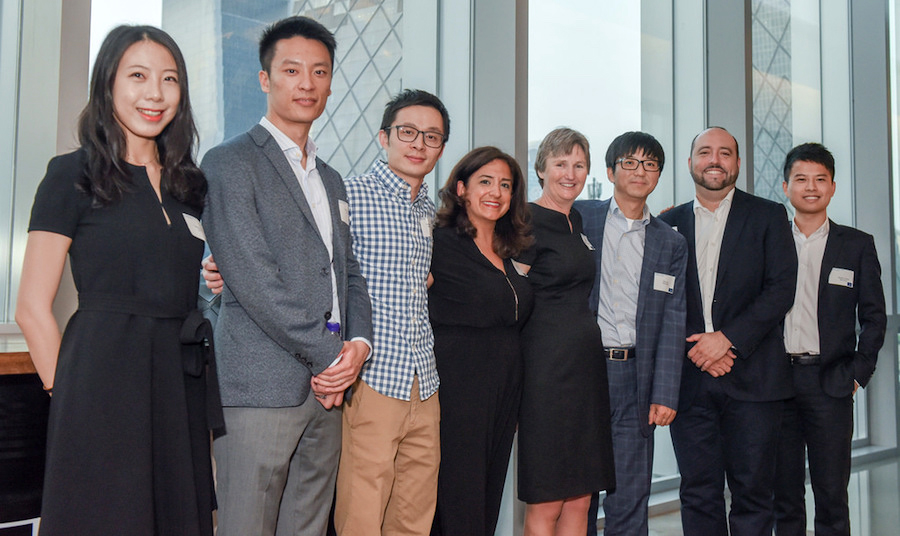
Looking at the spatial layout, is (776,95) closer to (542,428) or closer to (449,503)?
(542,428)

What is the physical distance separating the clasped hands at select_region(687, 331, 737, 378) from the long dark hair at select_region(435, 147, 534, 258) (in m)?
1.01

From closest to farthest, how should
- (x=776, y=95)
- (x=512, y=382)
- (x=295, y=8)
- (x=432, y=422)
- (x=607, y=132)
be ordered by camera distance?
1. (x=432, y=422)
2. (x=512, y=382)
3. (x=295, y=8)
4. (x=607, y=132)
5. (x=776, y=95)

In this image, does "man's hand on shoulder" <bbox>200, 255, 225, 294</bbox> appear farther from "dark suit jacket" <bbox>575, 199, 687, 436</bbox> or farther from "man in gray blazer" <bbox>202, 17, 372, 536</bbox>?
"dark suit jacket" <bbox>575, 199, 687, 436</bbox>

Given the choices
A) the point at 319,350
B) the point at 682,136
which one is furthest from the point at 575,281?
the point at 682,136

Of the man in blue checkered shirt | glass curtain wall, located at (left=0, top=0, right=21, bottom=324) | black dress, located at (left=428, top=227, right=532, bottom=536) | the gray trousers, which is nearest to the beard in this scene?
black dress, located at (left=428, top=227, right=532, bottom=536)

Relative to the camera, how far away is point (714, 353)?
121 inches

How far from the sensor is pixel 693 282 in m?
3.20

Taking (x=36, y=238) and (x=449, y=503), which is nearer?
(x=36, y=238)

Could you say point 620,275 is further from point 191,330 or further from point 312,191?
point 191,330

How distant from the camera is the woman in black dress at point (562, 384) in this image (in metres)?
2.62

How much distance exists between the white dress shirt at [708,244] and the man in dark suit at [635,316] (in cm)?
24

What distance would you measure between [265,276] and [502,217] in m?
1.07

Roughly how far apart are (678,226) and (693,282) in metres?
0.31

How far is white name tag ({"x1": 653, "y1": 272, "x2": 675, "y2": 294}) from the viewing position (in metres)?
2.93
